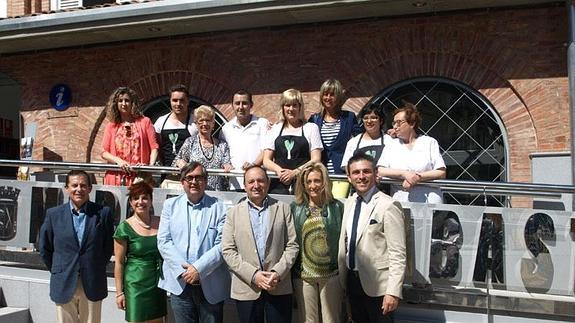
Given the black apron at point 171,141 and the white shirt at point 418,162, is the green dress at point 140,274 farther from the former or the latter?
the white shirt at point 418,162

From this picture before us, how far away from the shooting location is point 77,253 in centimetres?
567

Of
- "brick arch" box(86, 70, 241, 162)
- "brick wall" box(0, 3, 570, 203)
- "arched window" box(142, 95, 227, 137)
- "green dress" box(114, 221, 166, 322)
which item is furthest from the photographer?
"arched window" box(142, 95, 227, 137)

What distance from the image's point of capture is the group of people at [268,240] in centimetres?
505

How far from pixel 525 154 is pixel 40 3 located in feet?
29.6

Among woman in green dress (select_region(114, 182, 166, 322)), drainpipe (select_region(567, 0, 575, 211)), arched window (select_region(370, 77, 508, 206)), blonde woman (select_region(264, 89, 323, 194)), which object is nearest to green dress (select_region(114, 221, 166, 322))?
woman in green dress (select_region(114, 182, 166, 322))

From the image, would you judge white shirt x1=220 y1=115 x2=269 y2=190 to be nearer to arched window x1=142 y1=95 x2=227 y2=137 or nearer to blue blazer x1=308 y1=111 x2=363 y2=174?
blue blazer x1=308 y1=111 x2=363 y2=174

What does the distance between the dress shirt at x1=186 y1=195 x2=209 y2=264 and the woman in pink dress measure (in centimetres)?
155

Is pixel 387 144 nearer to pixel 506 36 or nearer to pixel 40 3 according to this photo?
pixel 506 36

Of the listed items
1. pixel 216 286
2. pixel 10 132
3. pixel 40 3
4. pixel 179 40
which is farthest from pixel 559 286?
pixel 10 132

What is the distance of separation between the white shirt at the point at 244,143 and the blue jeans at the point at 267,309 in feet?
5.68

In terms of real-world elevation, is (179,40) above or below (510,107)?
above

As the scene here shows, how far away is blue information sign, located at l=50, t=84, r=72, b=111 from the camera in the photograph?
11.6 m

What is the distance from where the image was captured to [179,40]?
10930 millimetres

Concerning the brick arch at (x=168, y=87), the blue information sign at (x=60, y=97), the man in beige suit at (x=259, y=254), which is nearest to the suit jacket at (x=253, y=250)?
the man in beige suit at (x=259, y=254)
